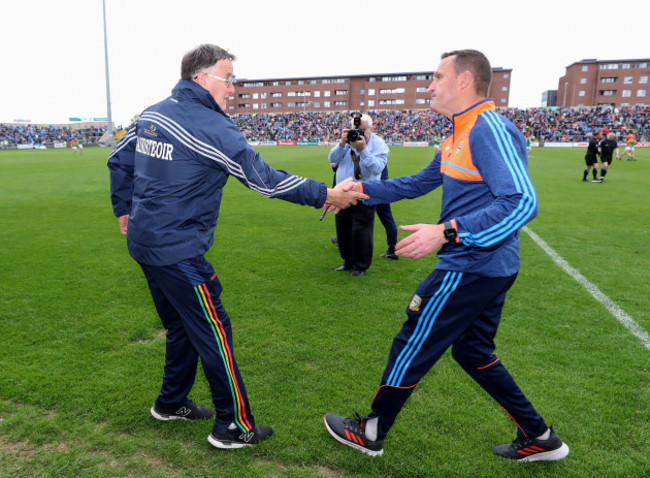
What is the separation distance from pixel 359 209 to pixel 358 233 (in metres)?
0.34

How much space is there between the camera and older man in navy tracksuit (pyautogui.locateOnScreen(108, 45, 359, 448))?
2.41m

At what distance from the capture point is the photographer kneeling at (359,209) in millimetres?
5867

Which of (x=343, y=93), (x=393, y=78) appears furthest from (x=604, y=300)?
(x=343, y=93)

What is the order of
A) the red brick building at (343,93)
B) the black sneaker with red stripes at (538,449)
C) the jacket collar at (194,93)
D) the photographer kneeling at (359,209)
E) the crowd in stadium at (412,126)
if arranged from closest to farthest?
the jacket collar at (194,93)
the black sneaker with red stripes at (538,449)
the photographer kneeling at (359,209)
the crowd in stadium at (412,126)
the red brick building at (343,93)

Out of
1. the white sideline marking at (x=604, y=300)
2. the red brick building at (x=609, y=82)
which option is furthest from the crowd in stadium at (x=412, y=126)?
the white sideline marking at (x=604, y=300)

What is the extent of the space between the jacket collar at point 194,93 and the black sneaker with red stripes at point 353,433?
210cm

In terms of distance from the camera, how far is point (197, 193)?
97.8 inches

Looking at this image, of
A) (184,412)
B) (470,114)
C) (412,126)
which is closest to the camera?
(470,114)

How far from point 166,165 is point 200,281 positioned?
0.68m

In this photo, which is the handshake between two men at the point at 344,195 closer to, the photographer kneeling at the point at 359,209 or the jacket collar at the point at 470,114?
the jacket collar at the point at 470,114

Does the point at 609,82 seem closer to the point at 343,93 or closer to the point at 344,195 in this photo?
the point at 343,93

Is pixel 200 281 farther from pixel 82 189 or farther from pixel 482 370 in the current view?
pixel 82 189

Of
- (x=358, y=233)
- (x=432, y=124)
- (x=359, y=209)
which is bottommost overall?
(x=358, y=233)

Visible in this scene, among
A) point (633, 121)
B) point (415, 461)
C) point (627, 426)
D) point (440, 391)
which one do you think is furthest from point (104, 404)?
point (633, 121)
